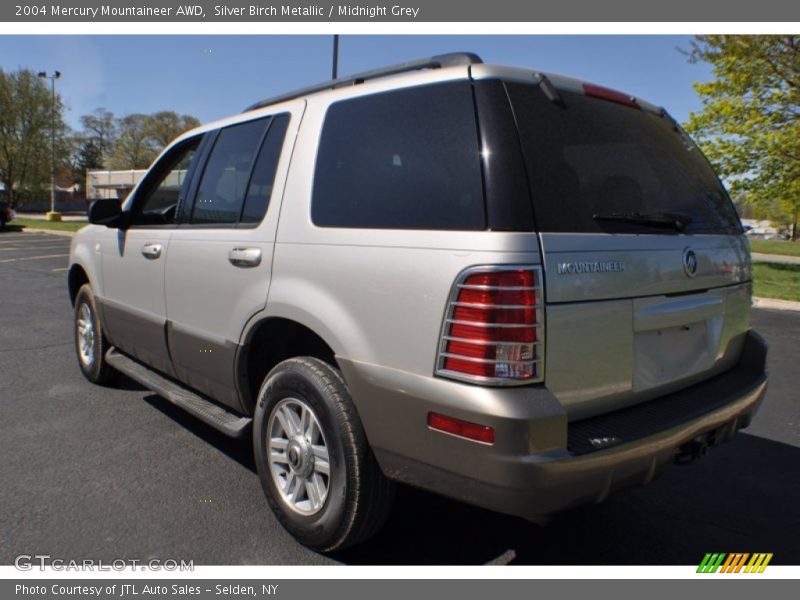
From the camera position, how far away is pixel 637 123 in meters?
2.78

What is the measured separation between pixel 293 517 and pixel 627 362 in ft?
5.19

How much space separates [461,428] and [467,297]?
44cm

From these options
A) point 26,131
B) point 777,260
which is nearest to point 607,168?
point 777,260

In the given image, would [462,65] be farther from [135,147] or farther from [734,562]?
[135,147]

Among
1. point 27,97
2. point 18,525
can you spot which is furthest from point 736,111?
point 27,97

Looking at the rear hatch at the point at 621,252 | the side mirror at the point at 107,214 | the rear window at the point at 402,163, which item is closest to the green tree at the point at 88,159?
the side mirror at the point at 107,214

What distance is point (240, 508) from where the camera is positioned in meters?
3.05

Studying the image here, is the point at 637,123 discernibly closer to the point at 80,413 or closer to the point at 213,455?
the point at 213,455

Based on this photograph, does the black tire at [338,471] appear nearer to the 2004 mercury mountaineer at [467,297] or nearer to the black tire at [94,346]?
the 2004 mercury mountaineer at [467,297]

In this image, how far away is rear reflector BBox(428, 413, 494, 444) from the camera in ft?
6.49

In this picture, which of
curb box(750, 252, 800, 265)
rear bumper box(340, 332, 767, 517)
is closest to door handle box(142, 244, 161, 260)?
rear bumper box(340, 332, 767, 517)

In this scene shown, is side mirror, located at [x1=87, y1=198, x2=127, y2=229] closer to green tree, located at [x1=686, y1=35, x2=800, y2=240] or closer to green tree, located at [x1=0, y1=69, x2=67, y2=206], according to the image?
green tree, located at [x1=686, y1=35, x2=800, y2=240]

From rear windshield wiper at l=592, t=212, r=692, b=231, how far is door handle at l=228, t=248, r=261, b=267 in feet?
5.10

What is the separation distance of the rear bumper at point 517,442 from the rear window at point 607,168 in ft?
2.14
